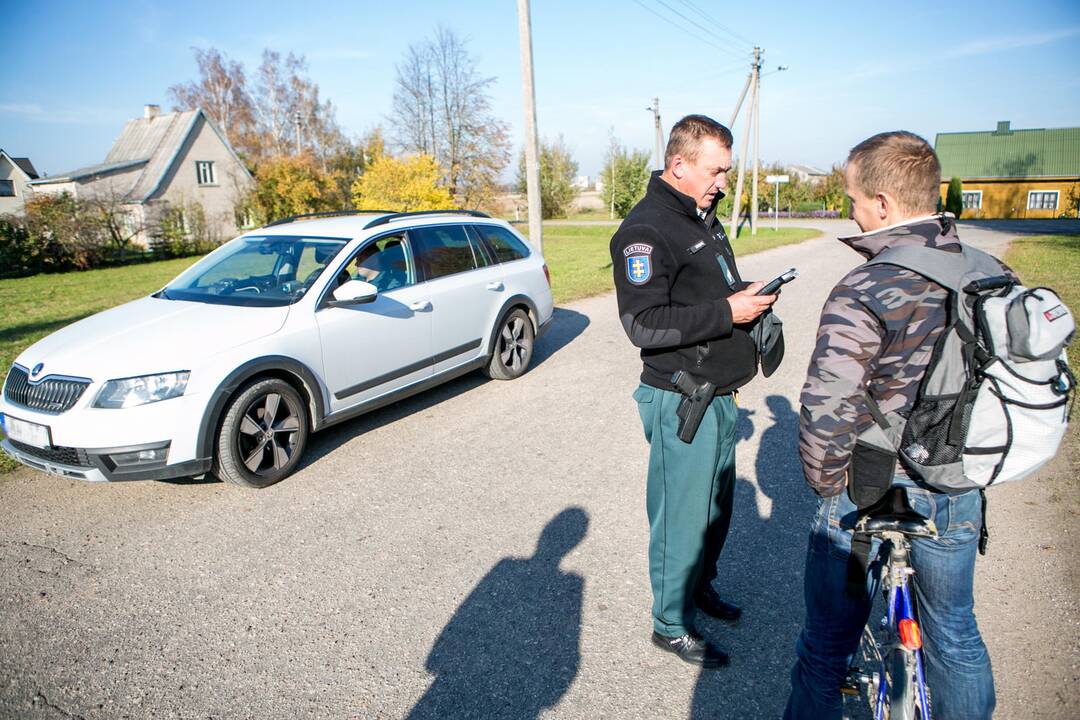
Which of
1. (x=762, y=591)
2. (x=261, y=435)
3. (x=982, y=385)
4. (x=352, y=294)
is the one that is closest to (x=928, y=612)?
(x=982, y=385)

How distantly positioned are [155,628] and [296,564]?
0.72m

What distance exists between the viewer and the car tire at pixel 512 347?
22.6 feet

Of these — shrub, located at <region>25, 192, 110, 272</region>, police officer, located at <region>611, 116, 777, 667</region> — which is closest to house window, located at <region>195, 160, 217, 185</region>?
shrub, located at <region>25, 192, 110, 272</region>

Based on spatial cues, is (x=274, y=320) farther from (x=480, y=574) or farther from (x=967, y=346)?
(x=967, y=346)

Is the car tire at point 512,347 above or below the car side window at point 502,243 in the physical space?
below

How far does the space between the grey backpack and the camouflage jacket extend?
31 mm

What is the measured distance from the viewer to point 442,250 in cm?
634

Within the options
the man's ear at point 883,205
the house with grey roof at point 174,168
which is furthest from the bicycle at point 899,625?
the house with grey roof at point 174,168

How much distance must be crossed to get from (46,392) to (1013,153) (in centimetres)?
6520

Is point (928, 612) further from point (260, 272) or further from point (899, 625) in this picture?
point (260, 272)

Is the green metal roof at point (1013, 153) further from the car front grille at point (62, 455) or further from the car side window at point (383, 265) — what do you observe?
the car front grille at point (62, 455)

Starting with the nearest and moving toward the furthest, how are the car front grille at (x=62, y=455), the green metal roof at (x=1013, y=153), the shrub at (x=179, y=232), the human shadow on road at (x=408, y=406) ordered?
the car front grille at (x=62, y=455)
the human shadow on road at (x=408, y=406)
the shrub at (x=179, y=232)
the green metal roof at (x=1013, y=153)

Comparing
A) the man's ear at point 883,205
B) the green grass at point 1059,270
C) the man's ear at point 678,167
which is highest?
the man's ear at point 678,167

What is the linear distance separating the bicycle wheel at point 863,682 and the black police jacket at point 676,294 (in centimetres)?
105
